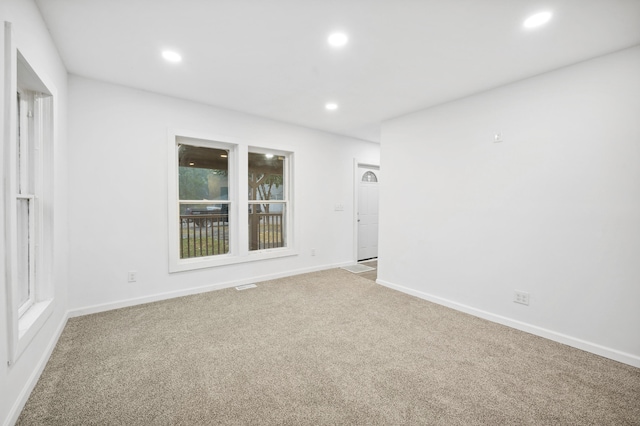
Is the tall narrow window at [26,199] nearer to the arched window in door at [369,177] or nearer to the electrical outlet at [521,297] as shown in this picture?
the electrical outlet at [521,297]

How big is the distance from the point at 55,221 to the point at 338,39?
276 cm

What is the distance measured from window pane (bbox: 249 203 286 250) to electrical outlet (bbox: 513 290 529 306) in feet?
10.5

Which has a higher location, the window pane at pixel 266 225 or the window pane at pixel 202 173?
the window pane at pixel 202 173

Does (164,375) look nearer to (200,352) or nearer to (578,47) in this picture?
(200,352)

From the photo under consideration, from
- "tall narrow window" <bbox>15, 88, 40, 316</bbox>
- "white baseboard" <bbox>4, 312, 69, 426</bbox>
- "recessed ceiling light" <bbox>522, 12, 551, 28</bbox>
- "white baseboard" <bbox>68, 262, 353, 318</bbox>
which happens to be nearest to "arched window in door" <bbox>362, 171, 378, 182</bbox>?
"white baseboard" <bbox>68, 262, 353, 318</bbox>

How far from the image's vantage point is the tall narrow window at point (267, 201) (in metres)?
4.16

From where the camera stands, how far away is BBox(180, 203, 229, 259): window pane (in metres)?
3.66

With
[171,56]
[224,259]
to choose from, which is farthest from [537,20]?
[224,259]

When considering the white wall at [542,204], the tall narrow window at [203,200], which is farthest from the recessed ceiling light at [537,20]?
the tall narrow window at [203,200]

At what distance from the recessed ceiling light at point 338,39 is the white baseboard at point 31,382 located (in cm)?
301

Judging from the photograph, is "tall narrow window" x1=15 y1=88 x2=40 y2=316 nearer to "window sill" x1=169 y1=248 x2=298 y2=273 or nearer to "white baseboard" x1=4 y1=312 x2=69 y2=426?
"white baseboard" x1=4 y1=312 x2=69 y2=426

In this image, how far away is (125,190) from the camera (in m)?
2.94

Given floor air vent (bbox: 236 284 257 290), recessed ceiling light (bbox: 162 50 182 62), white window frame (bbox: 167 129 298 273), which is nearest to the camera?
recessed ceiling light (bbox: 162 50 182 62)

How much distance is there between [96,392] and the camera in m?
1.64
